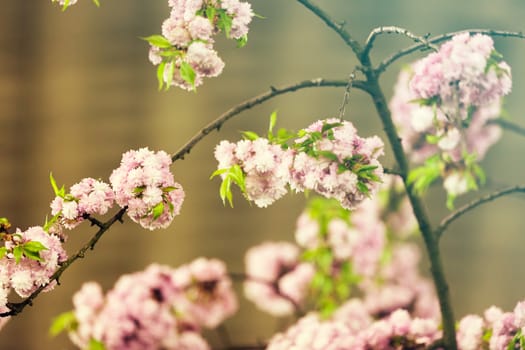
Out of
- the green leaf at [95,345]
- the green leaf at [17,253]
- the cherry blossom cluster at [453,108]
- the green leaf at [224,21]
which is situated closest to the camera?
the green leaf at [17,253]

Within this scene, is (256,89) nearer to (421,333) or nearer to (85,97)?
(85,97)

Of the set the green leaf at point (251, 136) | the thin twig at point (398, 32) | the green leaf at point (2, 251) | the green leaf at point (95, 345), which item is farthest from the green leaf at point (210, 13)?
the green leaf at point (95, 345)

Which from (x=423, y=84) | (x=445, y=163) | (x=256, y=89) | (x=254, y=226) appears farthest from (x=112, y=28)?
(x=445, y=163)

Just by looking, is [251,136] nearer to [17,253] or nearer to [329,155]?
[329,155]

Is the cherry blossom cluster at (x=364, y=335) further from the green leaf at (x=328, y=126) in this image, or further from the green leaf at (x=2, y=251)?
the green leaf at (x=2, y=251)

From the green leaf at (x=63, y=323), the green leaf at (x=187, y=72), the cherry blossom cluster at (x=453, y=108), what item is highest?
the cherry blossom cluster at (x=453, y=108)

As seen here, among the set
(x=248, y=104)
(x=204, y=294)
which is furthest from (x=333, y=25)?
(x=204, y=294)

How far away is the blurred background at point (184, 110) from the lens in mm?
1722

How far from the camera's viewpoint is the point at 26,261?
1202 millimetres

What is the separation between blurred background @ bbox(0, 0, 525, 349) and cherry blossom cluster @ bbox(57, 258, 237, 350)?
0.04m

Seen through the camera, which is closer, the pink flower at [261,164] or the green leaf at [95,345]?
the pink flower at [261,164]

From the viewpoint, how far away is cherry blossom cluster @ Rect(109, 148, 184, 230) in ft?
4.00

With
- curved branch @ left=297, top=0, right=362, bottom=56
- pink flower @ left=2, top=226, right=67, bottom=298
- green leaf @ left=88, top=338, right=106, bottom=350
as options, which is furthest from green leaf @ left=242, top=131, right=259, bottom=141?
green leaf @ left=88, top=338, right=106, bottom=350

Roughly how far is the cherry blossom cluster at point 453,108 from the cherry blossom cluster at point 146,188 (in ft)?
1.98
